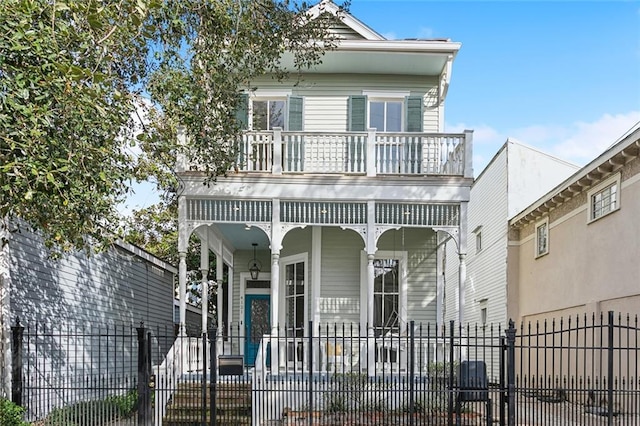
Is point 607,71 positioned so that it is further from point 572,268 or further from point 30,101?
point 30,101

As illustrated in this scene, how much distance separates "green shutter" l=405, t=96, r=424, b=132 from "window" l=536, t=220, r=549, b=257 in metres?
5.81

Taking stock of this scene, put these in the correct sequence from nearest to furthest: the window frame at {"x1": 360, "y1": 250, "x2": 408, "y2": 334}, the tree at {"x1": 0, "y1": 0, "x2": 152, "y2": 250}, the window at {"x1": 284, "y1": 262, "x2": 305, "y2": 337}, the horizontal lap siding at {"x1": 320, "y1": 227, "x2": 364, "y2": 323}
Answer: the tree at {"x1": 0, "y1": 0, "x2": 152, "y2": 250} → the window frame at {"x1": 360, "y1": 250, "x2": 408, "y2": 334} → the horizontal lap siding at {"x1": 320, "y1": 227, "x2": 364, "y2": 323} → the window at {"x1": 284, "y1": 262, "x2": 305, "y2": 337}

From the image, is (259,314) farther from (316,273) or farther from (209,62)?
(209,62)

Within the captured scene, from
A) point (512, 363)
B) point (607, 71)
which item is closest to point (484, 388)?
point (512, 363)

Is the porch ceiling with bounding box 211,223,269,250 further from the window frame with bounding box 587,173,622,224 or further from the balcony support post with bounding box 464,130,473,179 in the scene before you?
the window frame with bounding box 587,173,622,224

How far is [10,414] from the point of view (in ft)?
Result: 29.9

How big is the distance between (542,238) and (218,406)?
11377mm

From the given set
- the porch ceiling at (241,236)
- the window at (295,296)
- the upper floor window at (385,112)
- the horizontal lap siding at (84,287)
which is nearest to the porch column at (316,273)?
the window at (295,296)

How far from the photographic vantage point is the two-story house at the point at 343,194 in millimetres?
13445

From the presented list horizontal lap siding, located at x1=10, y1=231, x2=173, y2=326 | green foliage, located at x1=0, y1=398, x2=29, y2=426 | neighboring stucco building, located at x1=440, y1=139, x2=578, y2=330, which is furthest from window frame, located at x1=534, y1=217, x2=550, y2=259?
green foliage, located at x1=0, y1=398, x2=29, y2=426

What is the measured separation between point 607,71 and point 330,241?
9.47 m

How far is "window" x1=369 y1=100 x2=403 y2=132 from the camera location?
15820mm

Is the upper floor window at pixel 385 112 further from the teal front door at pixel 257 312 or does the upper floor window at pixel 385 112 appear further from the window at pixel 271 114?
the teal front door at pixel 257 312

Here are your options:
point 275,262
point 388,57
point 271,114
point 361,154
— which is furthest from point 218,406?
point 388,57
